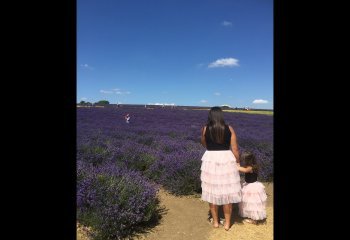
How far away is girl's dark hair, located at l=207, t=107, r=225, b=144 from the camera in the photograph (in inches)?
152

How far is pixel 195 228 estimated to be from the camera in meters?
4.32

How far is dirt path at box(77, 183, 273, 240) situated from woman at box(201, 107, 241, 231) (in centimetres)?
22

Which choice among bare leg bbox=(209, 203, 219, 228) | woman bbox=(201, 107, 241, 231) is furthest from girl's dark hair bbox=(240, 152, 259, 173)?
bare leg bbox=(209, 203, 219, 228)

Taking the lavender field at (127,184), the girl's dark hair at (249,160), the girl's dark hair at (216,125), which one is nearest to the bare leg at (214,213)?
the girl's dark hair at (249,160)

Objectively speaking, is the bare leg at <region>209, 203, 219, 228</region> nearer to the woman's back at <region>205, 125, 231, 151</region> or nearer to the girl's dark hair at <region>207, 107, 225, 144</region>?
the woman's back at <region>205, 125, 231, 151</region>

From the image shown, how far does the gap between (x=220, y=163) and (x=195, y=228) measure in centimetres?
107

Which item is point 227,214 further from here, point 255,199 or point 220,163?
point 220,163

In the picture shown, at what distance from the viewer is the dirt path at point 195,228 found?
159 inches

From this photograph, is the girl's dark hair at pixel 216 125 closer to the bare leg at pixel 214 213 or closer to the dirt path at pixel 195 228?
the bare leg at pixel 214 213

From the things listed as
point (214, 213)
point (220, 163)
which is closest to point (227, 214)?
point (214, 213)

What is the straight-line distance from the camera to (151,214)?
4.38m
